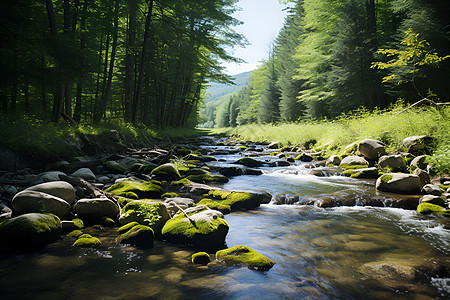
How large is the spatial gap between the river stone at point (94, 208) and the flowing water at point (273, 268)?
0.97 ft

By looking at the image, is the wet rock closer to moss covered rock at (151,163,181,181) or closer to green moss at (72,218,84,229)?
moss covered rock at (151,163,181,181)

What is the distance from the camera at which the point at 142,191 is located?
520cm

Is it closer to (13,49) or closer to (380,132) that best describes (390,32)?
(380,132)

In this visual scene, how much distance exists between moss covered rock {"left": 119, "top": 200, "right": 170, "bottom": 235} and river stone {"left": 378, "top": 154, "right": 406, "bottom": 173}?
22.2 feet

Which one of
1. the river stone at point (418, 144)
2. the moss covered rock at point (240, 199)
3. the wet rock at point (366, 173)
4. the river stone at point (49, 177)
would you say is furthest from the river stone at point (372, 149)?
the river stone at point (49, 177)

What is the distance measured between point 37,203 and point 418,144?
9421mm

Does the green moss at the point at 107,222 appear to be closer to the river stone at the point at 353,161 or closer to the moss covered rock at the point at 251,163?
the moss covered rock at the point at 251,163

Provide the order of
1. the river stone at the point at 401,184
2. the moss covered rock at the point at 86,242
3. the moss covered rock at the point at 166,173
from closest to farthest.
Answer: the moss covered rock at the point at 86,242
the river stone at the point at 401,184
the moss covered rock at the point at 166,173

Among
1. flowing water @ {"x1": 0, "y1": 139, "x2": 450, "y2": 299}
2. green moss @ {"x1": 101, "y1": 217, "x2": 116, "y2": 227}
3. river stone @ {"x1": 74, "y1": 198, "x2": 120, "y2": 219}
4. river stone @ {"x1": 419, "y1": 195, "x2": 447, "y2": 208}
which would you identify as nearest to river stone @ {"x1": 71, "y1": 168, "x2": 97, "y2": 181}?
river stone @ {"x1": 74, "y1": 198, "x2": 120, "y2": 219}

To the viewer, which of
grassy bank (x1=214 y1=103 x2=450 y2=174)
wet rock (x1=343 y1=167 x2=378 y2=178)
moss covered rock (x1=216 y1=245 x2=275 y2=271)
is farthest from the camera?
wet rock (x1=343 y1=167 x2=378 y2=178)

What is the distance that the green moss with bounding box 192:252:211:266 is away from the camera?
9.51 feet

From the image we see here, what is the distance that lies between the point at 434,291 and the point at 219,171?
23.0 feet

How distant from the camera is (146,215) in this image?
372cm

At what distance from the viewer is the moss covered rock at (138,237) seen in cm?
327
